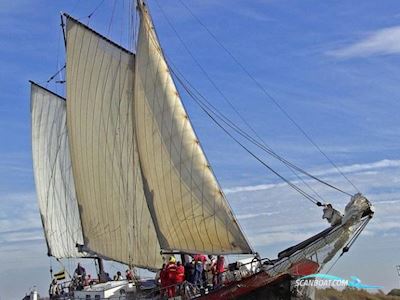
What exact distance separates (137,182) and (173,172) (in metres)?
7.74

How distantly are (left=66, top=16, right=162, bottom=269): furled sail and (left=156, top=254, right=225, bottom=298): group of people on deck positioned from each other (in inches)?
339

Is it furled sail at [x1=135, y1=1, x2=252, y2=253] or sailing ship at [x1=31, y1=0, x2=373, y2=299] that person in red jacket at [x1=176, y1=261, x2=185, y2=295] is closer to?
sailing ship at [x1=31, y1=0, x2=373, y2=299]

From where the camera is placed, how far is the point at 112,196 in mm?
61906

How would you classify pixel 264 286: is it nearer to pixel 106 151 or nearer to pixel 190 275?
pixel 190 275

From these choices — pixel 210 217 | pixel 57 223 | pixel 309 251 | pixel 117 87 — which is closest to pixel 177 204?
pixel 210 217

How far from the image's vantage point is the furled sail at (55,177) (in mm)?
72875

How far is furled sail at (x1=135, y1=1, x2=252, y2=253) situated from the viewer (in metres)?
50.2

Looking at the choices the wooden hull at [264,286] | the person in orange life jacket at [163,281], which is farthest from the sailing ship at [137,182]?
the person in orange life jacket at [163,281]

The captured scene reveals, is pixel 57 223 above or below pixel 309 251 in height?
above

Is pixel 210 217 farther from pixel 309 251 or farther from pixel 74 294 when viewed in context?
pixel 74 294

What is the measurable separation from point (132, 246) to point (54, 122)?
16.7 m

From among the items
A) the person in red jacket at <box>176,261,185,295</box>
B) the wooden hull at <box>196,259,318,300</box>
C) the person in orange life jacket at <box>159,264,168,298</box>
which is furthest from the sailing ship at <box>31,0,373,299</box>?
the person in orange life jacket at <box>159,264,168,298</box>

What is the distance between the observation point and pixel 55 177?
74375 mm

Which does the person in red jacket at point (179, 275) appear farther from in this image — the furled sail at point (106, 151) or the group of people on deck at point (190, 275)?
the furled sail at point (106, 151)
